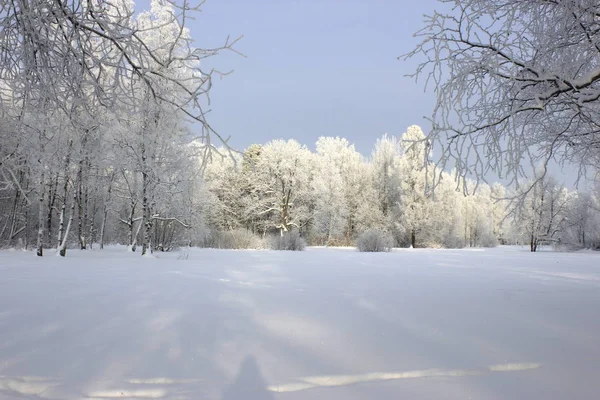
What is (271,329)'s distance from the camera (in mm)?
2949

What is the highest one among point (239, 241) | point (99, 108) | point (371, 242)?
point (99, 108)

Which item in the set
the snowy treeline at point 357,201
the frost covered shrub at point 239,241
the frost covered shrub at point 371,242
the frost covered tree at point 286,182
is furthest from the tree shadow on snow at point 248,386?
the frost covered tree at point 286,182

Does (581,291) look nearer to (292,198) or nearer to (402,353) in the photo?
(402,353)

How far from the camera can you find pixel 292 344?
2.65 m

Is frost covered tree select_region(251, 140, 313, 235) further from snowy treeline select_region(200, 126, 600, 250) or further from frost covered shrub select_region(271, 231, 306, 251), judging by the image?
frost covered shrub select_region(271, 231, 306, 251)

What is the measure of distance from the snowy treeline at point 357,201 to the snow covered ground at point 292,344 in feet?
65.3

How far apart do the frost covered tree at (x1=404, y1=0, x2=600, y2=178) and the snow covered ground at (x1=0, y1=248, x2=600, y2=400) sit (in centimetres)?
140

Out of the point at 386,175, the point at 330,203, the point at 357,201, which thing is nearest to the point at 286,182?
the point at 330,203

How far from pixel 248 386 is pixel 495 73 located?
2.95 metres

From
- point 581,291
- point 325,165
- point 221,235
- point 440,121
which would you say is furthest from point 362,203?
point 440,121

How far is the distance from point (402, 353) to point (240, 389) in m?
1.14

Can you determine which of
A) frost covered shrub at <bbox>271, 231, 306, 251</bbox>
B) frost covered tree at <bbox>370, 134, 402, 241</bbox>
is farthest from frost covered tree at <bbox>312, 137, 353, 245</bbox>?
frost covered shrub at <bbox>271, 231, 306, 251</bbox>

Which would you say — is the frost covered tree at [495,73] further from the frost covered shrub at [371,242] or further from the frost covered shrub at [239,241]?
the frost covered shrub at [239,241]

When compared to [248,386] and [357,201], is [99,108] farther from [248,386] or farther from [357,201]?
[357,201]
